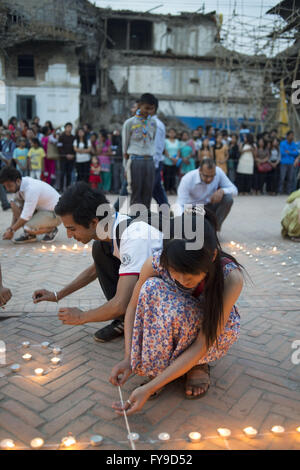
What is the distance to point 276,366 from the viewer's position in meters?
2.57

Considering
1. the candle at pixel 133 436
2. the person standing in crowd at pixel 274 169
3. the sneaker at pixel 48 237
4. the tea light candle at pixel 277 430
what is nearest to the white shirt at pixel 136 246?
the candle at pixel 133 436

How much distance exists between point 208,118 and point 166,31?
5534mm

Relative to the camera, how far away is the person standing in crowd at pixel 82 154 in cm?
1036

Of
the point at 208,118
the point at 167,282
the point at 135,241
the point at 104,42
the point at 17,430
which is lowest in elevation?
the point at 17,430

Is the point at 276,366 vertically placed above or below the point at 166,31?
below

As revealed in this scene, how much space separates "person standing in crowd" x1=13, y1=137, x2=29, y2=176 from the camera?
382 inches

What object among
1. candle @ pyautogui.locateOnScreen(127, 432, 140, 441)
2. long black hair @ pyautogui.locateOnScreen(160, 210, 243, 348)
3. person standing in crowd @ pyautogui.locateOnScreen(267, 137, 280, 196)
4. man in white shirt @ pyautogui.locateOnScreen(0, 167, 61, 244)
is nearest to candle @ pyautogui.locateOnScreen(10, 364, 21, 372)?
candle @ pyautogui.locateOnScreen(127, 432, 140, 441)

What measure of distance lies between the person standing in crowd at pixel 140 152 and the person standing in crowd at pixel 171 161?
4749mm

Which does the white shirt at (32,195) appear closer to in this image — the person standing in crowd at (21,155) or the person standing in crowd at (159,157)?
the person standing in crowd at (159,157)

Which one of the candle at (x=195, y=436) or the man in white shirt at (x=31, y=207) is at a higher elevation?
the man in white shirt at (x=31, y=207)
